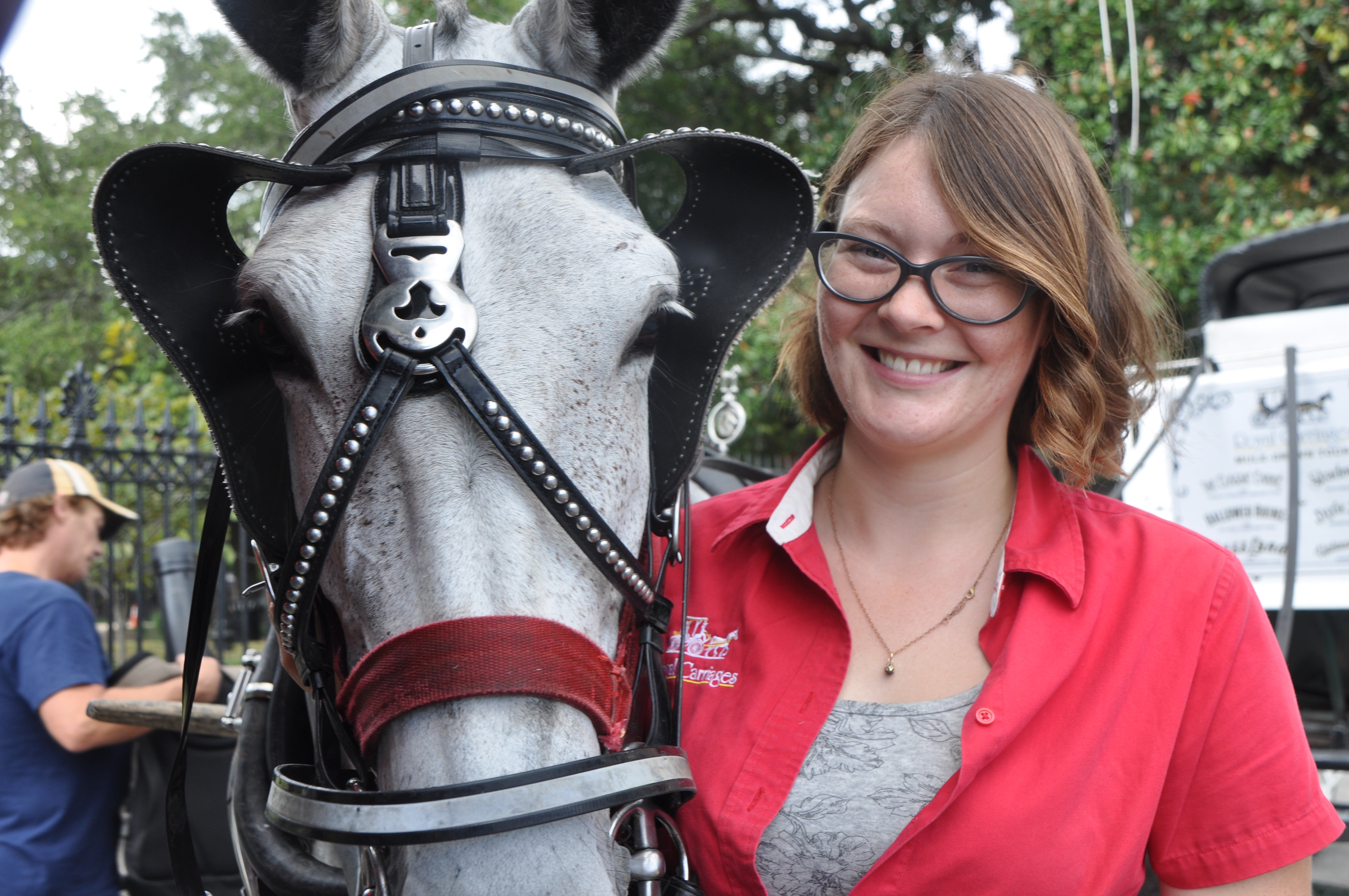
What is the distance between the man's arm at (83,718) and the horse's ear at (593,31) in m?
2.59

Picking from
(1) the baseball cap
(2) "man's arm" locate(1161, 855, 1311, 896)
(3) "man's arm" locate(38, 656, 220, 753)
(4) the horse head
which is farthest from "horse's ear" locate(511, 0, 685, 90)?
(1) the baseball cap

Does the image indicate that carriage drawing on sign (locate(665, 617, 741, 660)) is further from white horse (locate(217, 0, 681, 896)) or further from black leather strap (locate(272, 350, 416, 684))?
black leather strap (locate(272, 350, 416, 684))

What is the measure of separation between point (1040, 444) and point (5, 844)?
367 centimetres

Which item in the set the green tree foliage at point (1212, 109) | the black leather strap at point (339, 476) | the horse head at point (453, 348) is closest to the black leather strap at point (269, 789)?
the horse head at point (453, 348)

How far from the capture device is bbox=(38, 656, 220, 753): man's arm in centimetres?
327

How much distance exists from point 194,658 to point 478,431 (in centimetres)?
90

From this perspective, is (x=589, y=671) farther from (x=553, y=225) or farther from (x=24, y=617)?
(x=24, y=617)

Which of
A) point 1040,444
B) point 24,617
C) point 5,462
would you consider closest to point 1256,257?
point 1040,444

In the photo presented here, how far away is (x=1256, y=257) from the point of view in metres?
4.56

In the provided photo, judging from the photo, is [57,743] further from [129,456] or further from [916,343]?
[916,343]

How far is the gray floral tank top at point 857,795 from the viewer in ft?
4.54

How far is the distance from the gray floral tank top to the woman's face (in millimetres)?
442

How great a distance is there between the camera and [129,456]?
6266 millimetres

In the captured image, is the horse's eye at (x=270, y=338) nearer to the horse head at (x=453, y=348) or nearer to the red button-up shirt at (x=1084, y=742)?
the horse head at (x=453, y=348)
